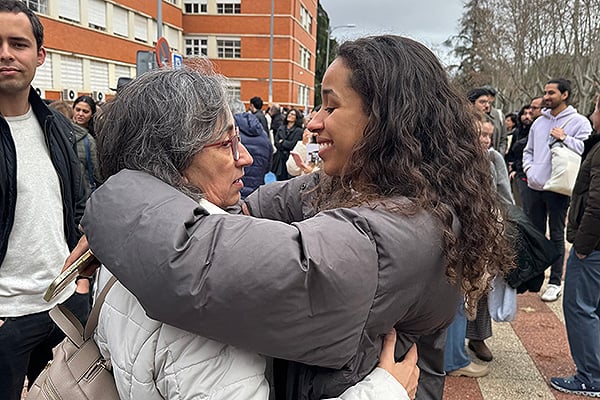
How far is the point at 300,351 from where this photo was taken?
1.03 meters

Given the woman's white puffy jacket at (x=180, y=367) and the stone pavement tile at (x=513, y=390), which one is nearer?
the woman's white puffy jacket at (x=180, y=367)

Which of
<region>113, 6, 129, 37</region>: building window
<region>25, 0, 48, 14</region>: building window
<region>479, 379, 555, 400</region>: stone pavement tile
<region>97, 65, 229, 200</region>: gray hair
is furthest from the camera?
<region>113, 6, 129, 37</region>: building window

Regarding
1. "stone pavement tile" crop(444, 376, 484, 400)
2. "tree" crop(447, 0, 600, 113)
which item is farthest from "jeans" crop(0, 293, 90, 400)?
"tree" crop(447, 0, 600, 113)

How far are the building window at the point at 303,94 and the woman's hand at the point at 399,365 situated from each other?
44709 millimetres

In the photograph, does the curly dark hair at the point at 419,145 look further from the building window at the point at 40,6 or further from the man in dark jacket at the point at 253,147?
the building window at the point at 40,6

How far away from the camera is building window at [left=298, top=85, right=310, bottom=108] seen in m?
46.3

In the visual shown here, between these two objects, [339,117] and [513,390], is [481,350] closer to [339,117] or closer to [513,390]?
[513,390]

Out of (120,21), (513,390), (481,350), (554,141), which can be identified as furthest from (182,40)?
(513,390)

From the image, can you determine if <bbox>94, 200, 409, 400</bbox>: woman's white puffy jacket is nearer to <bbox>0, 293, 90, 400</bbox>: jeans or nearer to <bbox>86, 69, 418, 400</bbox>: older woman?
<bbox>86, 69, 418, 400</bbox>: older woman

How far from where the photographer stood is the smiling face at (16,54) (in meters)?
2.05

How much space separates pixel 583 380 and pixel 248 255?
3529mm

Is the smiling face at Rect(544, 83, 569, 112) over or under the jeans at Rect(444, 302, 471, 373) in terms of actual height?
over

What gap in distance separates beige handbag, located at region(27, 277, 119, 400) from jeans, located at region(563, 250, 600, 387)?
10.7 ft

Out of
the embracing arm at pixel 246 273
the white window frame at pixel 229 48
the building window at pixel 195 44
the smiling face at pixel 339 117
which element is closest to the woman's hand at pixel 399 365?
the embracing arm at pixel 246 273
